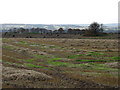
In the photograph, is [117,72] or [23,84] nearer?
[23,84]

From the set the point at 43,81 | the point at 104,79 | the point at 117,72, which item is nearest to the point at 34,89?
the point at 43,81

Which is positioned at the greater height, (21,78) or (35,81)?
(21,78)

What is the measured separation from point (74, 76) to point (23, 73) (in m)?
5.66

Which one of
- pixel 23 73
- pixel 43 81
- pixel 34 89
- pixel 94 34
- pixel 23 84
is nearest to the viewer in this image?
pixel 34 89

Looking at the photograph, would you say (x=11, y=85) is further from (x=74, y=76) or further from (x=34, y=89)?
(x=74, y=76)

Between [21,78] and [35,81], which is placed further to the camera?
[21,78]

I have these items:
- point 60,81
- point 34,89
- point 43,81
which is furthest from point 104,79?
point 34,89

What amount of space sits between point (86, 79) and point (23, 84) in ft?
22.2

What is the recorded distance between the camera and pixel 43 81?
1972 cm

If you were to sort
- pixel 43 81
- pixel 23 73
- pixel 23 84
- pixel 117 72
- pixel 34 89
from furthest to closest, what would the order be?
pixel 117 72 < pixel 23 73 < pixel 43 81 < pixel 23 84 < pixel 34 89

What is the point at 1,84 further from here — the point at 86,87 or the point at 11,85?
the point at 86,87

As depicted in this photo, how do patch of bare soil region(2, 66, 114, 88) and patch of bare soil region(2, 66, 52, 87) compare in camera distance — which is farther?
patch of bare soil region(2, 66, 52, 87)

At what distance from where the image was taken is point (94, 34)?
457 feet

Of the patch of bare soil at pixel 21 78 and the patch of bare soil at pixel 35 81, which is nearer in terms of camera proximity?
the patch of bare soil at pixel 35 81
